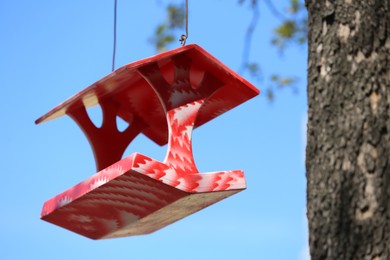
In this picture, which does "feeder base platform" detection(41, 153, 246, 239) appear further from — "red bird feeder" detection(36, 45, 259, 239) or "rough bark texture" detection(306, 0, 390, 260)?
"rough bark texture" detection(306, 0, 390, 260)

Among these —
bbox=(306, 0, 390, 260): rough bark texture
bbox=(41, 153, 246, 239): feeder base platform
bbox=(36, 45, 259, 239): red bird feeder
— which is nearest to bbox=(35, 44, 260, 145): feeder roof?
bbox=(36, 45, 259, 239): red bird feeder

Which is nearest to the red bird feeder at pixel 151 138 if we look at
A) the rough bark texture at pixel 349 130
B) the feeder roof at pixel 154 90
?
the feeder roof at pixel 154 90

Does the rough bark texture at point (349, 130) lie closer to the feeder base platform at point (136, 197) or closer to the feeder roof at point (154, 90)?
the feeder base platform at point (136, 197)

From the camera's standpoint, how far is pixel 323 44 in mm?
3393

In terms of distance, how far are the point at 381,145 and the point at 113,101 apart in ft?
7.51

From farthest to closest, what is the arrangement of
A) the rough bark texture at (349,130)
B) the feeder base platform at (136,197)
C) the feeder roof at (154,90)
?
1. the feeder roof at (154,90)
2. the feeder base platform at (136,197)
3. the rough bark texture at (349,130)

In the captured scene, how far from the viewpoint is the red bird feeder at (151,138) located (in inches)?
166

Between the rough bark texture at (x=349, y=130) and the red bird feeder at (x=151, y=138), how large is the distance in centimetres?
104

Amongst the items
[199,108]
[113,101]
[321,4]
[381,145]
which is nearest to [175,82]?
[199,108]

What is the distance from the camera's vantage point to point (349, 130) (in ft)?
10.5

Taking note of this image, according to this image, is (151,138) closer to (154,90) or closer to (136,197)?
(154,90)

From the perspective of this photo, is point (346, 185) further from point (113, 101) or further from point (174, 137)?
point (113, 101)

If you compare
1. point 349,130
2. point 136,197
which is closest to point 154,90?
point 136,197

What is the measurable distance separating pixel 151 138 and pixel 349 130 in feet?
7.55
